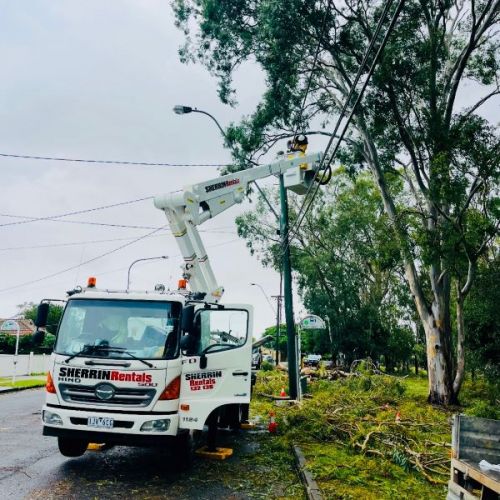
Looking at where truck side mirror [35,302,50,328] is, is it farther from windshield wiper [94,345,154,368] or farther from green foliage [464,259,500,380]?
green foliage [464,259,500,380]

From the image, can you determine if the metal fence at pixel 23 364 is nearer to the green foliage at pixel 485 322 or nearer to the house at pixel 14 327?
the house at pixel 14 327

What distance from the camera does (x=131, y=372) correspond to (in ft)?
23.1

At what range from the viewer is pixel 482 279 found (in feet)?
60.8

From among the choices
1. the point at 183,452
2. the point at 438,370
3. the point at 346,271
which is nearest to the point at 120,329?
the point at 183,452

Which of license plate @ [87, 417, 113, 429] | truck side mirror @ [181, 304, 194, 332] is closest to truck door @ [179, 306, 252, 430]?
truck side mirror @ [181, 304, 194, 332]

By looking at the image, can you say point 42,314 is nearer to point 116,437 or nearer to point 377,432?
point 116,437

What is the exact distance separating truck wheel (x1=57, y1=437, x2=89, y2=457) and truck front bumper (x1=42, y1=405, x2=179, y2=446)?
916 millimetres

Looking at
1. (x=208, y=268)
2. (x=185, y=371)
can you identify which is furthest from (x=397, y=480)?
(x=208, y=268)

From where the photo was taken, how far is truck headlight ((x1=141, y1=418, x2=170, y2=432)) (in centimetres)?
693

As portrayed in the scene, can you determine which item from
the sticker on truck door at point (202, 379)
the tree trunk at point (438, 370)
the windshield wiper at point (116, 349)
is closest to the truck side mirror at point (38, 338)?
the windshield wiper at point (116, 349)

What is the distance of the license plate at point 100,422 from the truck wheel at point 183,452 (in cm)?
97

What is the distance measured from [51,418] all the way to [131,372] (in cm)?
132

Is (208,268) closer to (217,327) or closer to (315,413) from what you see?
(217,327)

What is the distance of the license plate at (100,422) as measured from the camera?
691 centimetres
